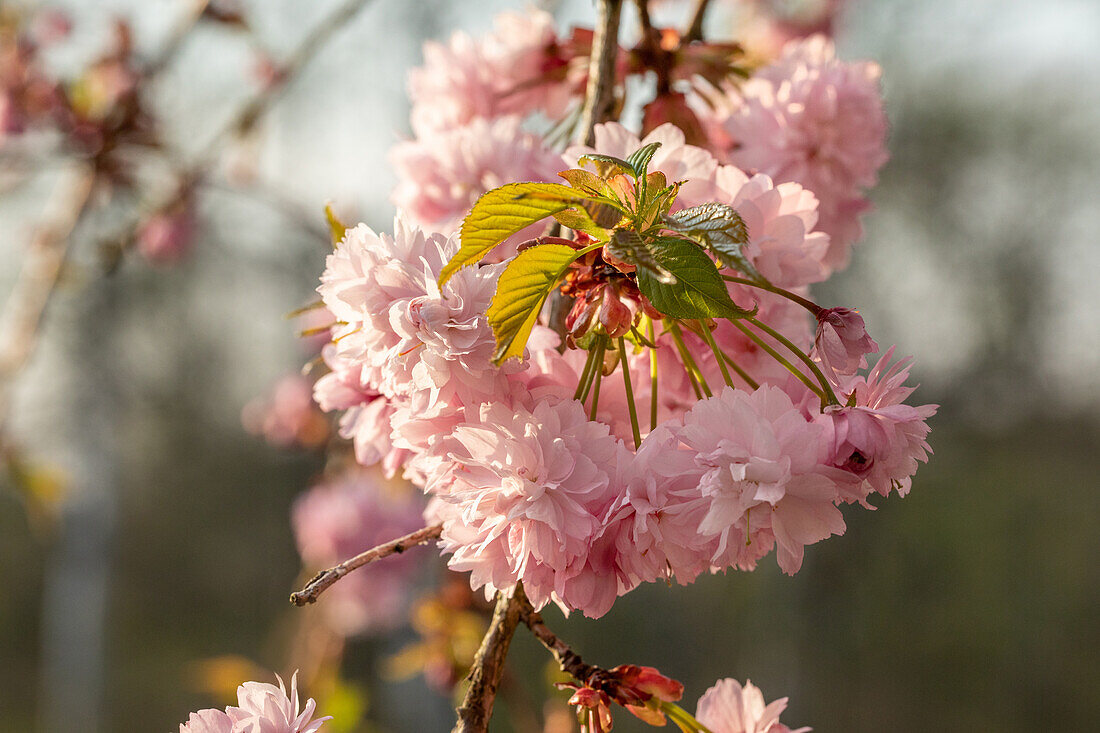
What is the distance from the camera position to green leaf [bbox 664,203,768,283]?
0.94 ft

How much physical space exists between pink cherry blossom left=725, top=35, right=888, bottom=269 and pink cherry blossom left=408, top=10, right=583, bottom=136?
0.16m

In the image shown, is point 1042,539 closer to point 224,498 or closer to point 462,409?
point 462,409

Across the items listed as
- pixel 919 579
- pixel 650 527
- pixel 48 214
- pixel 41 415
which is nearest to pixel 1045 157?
pixel 919 579

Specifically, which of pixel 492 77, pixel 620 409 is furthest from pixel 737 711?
pixel 492 77

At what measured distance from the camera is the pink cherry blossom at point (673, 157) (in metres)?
0.39

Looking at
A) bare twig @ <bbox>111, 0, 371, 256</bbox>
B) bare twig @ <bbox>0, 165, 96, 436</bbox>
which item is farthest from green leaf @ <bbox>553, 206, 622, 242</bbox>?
bare twig @ <bbox>0, 165, 96, 436</bbox>

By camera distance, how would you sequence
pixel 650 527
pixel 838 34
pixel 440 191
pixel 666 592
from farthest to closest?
pixel 666 592 → pixel 838 34 → pixel 440 191 → pixel 650 527

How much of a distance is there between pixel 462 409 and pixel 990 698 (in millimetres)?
5045

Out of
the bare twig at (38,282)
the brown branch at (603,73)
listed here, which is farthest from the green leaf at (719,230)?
the bare twig at (38,282)

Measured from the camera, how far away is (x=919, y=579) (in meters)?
4.65

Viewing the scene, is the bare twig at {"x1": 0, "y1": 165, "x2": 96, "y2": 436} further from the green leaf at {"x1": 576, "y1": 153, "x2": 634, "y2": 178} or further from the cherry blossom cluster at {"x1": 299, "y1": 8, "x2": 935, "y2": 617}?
the green leaf at {"x1": 576, "y1": 153, "x2": 634, "y2": 178}

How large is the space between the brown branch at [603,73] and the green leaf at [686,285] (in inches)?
6.9

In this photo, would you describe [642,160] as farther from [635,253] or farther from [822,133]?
[822,133]

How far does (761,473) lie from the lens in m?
0.32
